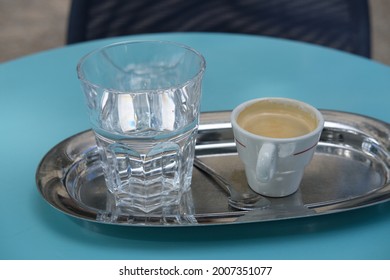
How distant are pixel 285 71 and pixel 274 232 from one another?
306mm

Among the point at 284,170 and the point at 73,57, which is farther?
the point at 73,57

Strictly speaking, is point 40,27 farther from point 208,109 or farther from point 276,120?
point 276,120

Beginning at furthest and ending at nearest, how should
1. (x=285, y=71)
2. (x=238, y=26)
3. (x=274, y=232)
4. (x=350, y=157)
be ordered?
(x=238, y=26) → (x=285, y=71) → (x=350, y=157) → (x=274, y=232)

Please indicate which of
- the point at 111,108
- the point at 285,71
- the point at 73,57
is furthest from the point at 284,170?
the point at 73,57

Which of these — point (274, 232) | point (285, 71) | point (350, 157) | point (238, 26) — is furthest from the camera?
point (238, 26)

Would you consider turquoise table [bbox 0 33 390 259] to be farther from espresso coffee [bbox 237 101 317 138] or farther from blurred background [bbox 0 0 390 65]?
blurred background [bbox 0 0 390 65]

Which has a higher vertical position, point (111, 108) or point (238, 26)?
point (111, 108)

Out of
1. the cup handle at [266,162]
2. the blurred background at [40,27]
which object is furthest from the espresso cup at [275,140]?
the blurred background at [40,27]

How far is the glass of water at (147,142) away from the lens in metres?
0.52

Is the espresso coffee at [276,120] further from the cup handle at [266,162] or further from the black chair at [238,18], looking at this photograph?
the black chair at [238,18]

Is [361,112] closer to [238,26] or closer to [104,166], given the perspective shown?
[104,166]

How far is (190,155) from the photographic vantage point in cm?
57

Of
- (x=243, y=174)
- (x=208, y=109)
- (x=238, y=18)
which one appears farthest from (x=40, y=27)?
(x=243, y=174)

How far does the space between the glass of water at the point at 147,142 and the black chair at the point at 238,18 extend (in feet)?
1.56
